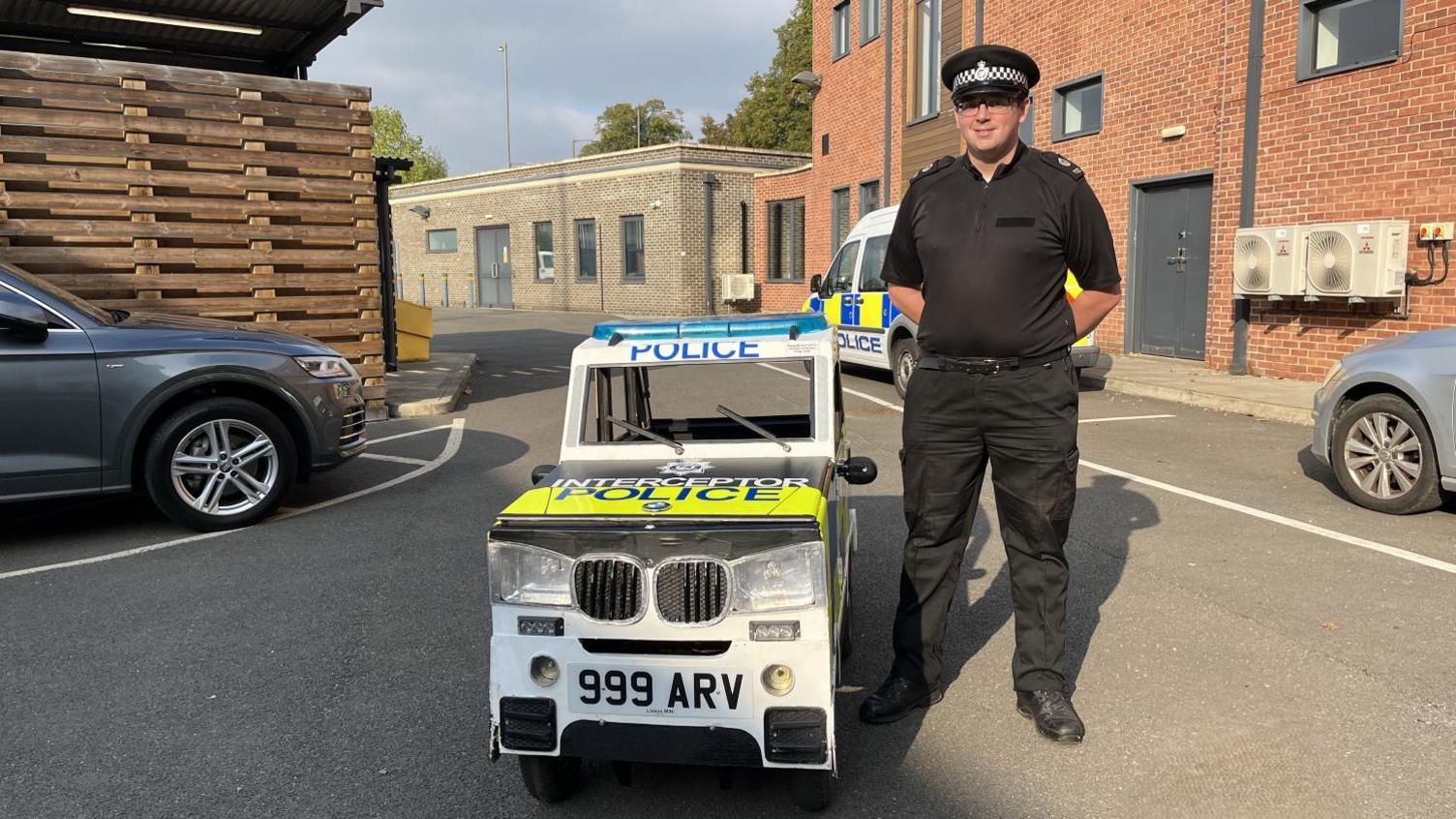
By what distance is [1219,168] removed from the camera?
42.0 feet

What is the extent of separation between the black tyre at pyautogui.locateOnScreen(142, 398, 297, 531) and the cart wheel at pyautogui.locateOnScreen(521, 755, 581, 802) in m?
4.12

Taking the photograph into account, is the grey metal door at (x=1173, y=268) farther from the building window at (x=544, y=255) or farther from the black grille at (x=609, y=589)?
the building window at (x=544, y=255)

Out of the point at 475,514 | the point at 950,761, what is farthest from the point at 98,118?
the point at 950,761

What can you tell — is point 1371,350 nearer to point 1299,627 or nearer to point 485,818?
point 1299,627

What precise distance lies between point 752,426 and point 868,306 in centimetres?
918

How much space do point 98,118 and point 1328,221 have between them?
12.5 m

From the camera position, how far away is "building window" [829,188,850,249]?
2370cm

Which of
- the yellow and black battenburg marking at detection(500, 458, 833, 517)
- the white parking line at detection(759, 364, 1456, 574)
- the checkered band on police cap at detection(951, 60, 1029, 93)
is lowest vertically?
the white parking line at detection(759, 364, 1456, 574)

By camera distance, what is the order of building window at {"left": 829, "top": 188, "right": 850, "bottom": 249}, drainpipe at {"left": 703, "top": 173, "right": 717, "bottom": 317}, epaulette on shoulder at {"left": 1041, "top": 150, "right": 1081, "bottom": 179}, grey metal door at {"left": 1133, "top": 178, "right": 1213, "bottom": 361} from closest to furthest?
epaulette on shoulder at {"left": 1041, "top": 150, "right": 1081, "bottom": 179}, grey metal door at {"left": 1133, "top": 178, "right": 1213, "bottom": 361}, building window at {"left": 829, "top": 188, "right": 850, "bottom": 249}, drainpipe at {"left": 703, "top": 173, "right": 717, "bottom": 317}

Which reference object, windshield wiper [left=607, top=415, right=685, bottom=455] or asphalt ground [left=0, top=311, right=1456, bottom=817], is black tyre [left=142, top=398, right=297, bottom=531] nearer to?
asphalt ground [left=0, top=311, right=1456, bottom=817]

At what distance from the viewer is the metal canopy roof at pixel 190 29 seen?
10914mm

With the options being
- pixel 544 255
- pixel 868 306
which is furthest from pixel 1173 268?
pixel 544 255

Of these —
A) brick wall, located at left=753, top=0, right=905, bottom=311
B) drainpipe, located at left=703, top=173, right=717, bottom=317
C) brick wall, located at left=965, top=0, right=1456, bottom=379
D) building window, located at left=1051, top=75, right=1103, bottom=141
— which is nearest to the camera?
brick wall, located at left=965, top=0, right=1456, bottom=379

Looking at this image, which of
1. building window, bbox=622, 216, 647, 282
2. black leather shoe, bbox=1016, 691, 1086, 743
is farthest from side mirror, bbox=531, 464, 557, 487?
building window, bbox=622, 216, 647, 282
